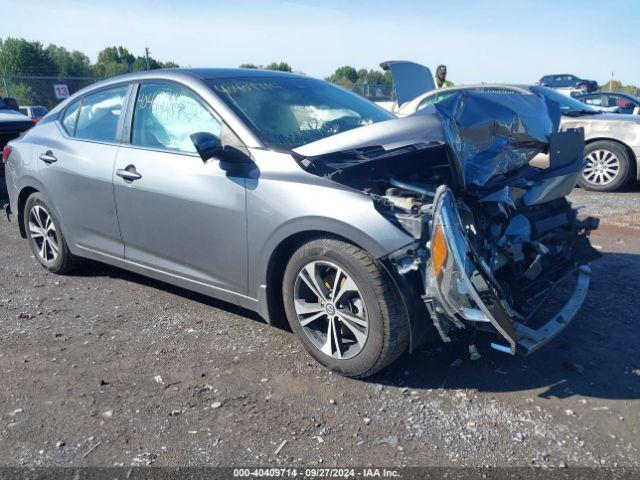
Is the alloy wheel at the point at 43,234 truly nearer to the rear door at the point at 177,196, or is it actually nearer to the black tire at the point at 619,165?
the rear door at the point at 177,196

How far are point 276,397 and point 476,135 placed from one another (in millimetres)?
1917

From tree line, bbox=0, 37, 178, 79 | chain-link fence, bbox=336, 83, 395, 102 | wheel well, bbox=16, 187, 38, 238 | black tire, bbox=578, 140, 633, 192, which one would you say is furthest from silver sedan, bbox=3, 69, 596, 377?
tree line, bbox=0, 37, 178, 79

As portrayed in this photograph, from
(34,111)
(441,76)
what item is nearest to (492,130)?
(441,76)

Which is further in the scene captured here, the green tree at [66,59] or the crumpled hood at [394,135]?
the green tree at [66,59]

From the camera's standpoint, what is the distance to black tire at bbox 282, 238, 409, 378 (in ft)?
10.2

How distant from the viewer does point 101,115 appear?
4688 millimetres

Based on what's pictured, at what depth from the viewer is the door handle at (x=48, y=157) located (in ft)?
16.0

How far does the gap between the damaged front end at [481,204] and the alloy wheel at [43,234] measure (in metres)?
2.95

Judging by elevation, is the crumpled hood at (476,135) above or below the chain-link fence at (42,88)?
below

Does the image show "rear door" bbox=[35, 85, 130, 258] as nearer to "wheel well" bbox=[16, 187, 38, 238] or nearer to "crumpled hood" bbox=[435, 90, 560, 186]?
"wheel well" bbox=[16, 187, 38, 238]

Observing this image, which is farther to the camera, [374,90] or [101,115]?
[374,90]

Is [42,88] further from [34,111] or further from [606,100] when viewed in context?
[606,100]

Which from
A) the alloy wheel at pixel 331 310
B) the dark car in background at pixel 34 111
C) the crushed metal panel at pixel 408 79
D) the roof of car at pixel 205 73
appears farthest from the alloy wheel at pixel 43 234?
the dark car in background at pixel 34 111

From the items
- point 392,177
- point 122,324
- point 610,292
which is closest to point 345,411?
point 392,177
